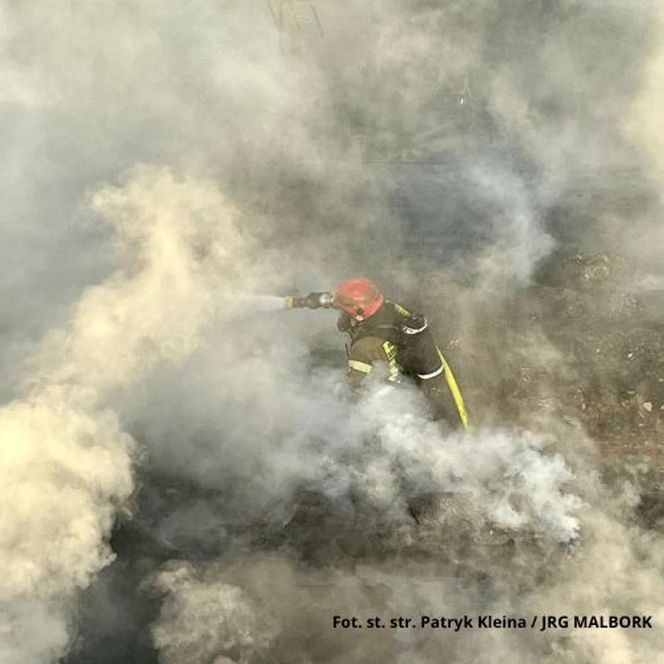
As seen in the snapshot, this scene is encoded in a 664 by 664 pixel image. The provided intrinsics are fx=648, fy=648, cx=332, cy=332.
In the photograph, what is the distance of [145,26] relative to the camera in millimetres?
9266

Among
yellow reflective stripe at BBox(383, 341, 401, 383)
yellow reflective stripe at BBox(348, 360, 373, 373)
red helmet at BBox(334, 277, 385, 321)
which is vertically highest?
red helmet at BBox(334, 277, 385, 321)

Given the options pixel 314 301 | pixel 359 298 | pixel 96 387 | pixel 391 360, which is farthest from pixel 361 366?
pixel 96 387

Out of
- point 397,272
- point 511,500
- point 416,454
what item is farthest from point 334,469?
point 397,272

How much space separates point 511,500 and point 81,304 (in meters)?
4.64

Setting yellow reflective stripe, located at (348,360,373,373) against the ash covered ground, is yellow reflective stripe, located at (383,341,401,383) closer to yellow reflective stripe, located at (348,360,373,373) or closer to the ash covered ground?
yellow reflective stripe, located at (348,360,373,373)

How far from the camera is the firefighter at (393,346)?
5090mm

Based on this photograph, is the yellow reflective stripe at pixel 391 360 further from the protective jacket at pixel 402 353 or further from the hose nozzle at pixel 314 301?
the hose nozzle at pixel 314 301

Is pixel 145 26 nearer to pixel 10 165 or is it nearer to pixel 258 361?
pixel 10 165

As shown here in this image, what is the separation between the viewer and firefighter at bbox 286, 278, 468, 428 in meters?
5.09

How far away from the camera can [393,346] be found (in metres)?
5.23

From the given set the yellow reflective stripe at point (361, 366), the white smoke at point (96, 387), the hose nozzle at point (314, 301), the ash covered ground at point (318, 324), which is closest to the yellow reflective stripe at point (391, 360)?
the yellow reflective stripe at point (361, 366)

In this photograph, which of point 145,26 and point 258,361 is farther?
point 145,26

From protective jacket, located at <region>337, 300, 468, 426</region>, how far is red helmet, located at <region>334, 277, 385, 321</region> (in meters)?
0.06

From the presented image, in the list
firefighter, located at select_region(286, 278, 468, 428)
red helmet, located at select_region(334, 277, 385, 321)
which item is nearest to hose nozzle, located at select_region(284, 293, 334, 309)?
firefighter, located at select_region(286, 278, 468, 428)
